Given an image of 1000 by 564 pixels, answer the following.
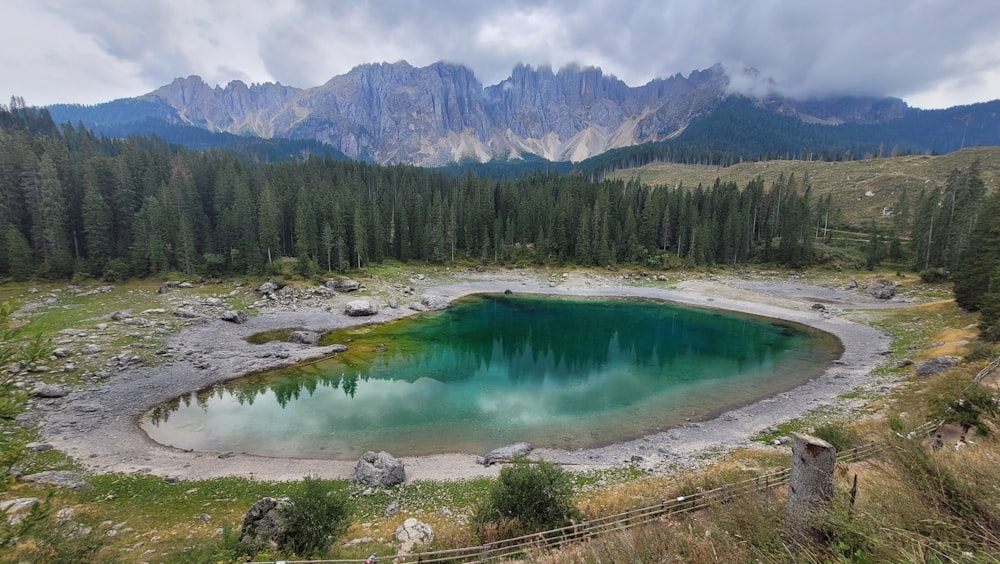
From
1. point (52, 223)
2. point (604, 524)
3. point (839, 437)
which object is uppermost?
point (52, 223)

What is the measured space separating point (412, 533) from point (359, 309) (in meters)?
41.9

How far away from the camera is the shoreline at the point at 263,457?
2138cm

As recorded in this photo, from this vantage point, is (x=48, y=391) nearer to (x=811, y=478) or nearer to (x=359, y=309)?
(x=359, y=309)

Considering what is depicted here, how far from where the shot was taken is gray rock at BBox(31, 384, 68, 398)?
2678 cm

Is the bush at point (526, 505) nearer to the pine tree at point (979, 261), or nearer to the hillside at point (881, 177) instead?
the pine tree at point (979, 261)

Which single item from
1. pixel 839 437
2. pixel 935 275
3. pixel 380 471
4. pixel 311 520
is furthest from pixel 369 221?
pixel 935 275

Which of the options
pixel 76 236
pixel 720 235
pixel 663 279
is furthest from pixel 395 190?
pixel 720 235

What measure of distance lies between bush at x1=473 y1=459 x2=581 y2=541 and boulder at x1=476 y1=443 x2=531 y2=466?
8.91 meters

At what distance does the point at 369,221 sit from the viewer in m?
82.1

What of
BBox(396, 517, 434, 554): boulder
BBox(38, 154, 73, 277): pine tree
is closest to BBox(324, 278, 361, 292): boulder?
BBox(38, 154, 73, 277): pine tree

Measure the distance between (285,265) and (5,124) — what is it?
102572 mm

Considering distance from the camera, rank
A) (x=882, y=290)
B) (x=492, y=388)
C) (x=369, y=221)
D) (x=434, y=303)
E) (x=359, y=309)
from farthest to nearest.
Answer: (x=369, y=221) < (x=434, y=303) < (x=882, y=290) < (x=359, y=309) < (x=492, y=388)

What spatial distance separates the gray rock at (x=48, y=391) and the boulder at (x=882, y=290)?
9184 cm

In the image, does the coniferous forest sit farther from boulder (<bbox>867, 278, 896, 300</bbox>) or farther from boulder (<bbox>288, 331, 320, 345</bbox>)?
boulder (<bbox>288, 331, 320, 345</bbox>)
